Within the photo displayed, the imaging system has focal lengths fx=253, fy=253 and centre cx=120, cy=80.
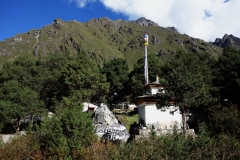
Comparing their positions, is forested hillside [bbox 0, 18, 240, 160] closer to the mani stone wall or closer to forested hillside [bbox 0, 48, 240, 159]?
forested hillside [bbox 0, 48, 240, 159]

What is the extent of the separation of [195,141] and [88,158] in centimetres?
733

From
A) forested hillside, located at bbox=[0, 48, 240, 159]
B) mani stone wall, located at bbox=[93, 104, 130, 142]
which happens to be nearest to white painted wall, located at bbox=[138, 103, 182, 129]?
mani stone wall, located at bbox=[93, 104, 130, 142]

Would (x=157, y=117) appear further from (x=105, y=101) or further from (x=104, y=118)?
(x=105, y=101)

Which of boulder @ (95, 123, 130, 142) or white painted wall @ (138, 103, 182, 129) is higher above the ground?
white painted wall @ (138, 103, 182, 129)

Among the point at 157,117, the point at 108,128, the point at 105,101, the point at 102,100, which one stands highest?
the point at 105,101

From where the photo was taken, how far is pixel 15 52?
164125 millimetres

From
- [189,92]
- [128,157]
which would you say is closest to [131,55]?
[189,92]

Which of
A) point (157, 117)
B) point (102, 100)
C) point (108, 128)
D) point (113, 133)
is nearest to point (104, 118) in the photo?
point (108, 128)

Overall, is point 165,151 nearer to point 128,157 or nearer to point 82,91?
point 128,157

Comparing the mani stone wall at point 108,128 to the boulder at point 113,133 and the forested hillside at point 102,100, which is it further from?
the forested hillside at point 102,100

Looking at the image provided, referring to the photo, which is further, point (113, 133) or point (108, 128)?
point (108, 128)

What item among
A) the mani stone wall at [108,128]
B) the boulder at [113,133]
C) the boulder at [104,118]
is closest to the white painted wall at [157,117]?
the mani stone wall at [108,128]

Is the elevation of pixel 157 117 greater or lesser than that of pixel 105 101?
lesser

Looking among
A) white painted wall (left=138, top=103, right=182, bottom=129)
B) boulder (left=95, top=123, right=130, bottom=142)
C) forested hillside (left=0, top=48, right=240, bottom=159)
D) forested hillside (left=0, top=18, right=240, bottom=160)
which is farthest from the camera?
white painted wall (left=138, top=103, right=182, bottom=129)
